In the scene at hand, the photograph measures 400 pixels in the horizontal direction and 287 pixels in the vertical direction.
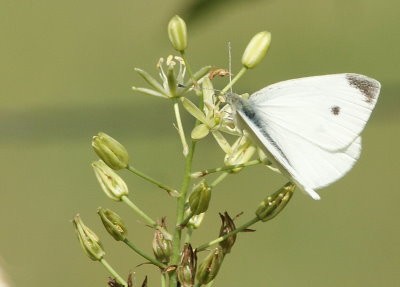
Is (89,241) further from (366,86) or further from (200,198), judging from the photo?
(366,86)

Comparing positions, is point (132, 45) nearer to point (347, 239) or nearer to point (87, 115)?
point (87, 115)

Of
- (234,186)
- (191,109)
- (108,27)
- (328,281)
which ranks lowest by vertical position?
(328,281)

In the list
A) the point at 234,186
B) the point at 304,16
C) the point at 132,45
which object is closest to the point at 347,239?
the point at 234,186

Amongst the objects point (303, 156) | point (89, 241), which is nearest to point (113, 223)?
point (89, 241)

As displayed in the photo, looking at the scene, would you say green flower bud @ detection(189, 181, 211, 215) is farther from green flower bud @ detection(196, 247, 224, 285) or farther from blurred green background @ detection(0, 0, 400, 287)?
blurred green background @ detection(0, 0, 400, 287)

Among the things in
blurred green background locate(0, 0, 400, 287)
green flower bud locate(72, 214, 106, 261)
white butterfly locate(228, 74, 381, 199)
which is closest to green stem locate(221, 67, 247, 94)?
white butterfly locate(228, 74, 381, 199)

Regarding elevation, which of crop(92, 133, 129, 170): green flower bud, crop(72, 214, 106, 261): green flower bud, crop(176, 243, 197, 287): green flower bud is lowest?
crop(176, 243, 197, 287): green flower bud

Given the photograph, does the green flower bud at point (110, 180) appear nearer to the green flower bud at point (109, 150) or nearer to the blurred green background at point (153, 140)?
the green flower bud at point (109, 150)

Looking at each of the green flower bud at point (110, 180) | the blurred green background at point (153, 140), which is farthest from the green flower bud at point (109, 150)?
the blurred green background at point (153, 140)
